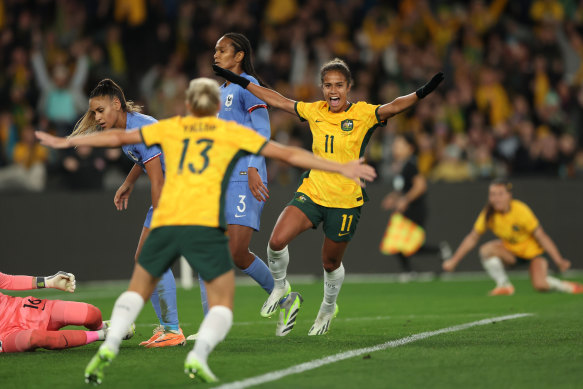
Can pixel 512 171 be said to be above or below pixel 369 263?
above

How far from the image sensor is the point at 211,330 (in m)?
5.46

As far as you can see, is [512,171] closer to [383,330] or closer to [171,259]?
[383,330]

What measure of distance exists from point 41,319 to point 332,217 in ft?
8.23

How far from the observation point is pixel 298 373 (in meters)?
5.94

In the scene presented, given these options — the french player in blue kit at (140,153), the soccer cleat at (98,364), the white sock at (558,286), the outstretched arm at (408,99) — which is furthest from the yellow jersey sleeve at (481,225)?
the soccer cleat at (98,364)

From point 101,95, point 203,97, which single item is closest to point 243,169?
point 101,95

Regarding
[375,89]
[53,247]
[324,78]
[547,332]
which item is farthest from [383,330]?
[375,89]

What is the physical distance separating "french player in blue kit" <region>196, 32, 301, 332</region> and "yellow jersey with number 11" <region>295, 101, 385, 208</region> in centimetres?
40

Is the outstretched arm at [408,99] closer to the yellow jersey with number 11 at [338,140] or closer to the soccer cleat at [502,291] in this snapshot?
the yellow jersey with number 11 at [338,140]

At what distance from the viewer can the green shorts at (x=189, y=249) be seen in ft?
18.4

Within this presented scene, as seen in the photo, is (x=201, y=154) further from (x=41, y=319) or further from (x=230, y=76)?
(x=41, y=319)

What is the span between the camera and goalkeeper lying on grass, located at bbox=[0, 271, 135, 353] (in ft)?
23.1

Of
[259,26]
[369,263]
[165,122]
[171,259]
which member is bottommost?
[369,263]

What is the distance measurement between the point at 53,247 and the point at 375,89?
668 cm
